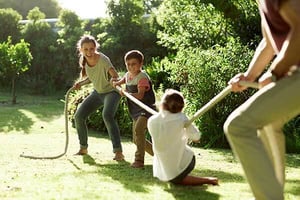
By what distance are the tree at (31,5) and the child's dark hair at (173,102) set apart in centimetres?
2511

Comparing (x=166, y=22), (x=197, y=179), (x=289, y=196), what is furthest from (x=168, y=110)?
(x=166, y=22)

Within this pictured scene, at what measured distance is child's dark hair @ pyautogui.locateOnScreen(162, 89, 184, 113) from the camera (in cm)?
424

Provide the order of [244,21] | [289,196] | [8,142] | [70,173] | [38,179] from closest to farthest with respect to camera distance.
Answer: [289,196]
[38,179]
[70,173]
[8,142]
[244,21]

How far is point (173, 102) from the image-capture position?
4.24 m

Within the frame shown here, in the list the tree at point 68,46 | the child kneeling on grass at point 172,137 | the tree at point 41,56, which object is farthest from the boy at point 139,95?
the tree at point 41,56

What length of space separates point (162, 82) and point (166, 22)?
1.95 m

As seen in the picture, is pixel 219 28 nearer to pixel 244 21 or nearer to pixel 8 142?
pixel 244 21

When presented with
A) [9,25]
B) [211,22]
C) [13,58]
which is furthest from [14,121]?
[9,25]

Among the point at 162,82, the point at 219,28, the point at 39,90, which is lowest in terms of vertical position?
the point at 39,90

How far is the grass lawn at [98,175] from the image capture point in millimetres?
4184

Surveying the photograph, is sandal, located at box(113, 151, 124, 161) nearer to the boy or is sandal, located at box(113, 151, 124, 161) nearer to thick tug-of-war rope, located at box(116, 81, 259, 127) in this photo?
the boy

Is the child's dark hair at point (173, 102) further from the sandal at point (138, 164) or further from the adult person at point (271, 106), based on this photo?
the adult person at point (271, 106)

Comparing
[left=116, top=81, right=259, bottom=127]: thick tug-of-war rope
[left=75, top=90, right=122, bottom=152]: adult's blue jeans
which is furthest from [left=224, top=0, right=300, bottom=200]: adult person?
[left=75, top=90, right=122, bottom=152]: adult's blue jeans

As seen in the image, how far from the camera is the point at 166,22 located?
1285cm
